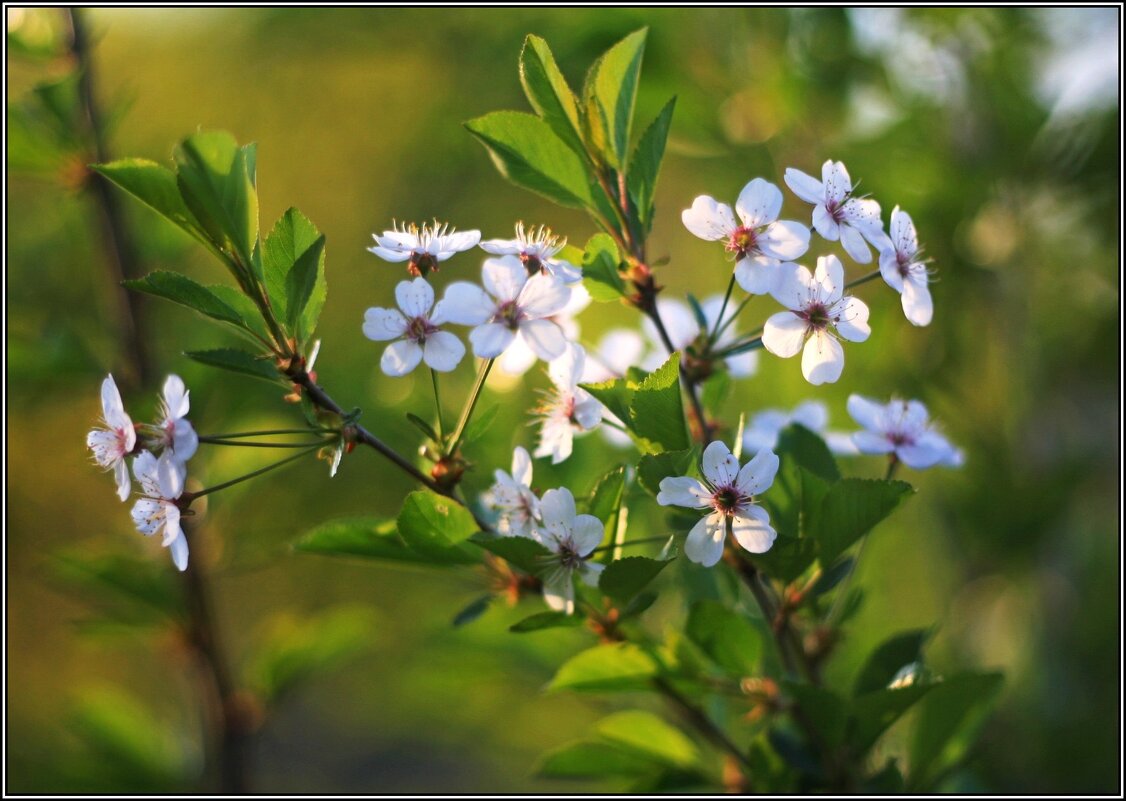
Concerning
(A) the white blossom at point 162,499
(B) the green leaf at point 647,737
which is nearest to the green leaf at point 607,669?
(B) the green leaf at point 647,737

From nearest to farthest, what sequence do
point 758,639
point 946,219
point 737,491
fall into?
1. point 737,491
2. point 758,639
3. point 946,219

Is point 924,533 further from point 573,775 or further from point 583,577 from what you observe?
point 583,577

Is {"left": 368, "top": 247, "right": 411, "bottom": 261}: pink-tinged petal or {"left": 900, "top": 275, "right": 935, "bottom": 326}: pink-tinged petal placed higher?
{"left": 368, "top": 247, "right": 411, "bottom": 261}: pink-tinged petal

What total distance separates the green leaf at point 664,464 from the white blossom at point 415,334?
0.38 ft

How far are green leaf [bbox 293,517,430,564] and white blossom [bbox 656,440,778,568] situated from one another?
169mm

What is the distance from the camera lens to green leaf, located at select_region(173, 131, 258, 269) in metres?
0.47

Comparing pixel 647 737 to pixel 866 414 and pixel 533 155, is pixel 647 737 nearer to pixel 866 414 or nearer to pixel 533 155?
pixel 866 414

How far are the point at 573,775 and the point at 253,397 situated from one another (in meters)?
0.63

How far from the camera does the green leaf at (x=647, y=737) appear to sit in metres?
0.74

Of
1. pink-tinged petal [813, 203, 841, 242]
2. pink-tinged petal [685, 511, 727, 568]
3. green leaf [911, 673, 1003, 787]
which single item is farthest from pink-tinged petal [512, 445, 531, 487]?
green leaf [911, 673, 1003, 787]

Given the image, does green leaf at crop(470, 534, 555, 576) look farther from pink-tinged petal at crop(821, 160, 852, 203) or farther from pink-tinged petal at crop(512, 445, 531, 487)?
pink-tinged petal at crop(821, 160, 852, 203)

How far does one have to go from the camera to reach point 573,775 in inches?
29.8

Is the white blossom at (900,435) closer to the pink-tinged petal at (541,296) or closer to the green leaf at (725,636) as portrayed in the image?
the green leaf at (725,636)

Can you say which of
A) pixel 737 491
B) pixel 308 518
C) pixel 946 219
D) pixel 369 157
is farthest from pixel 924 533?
pixel 369 157
